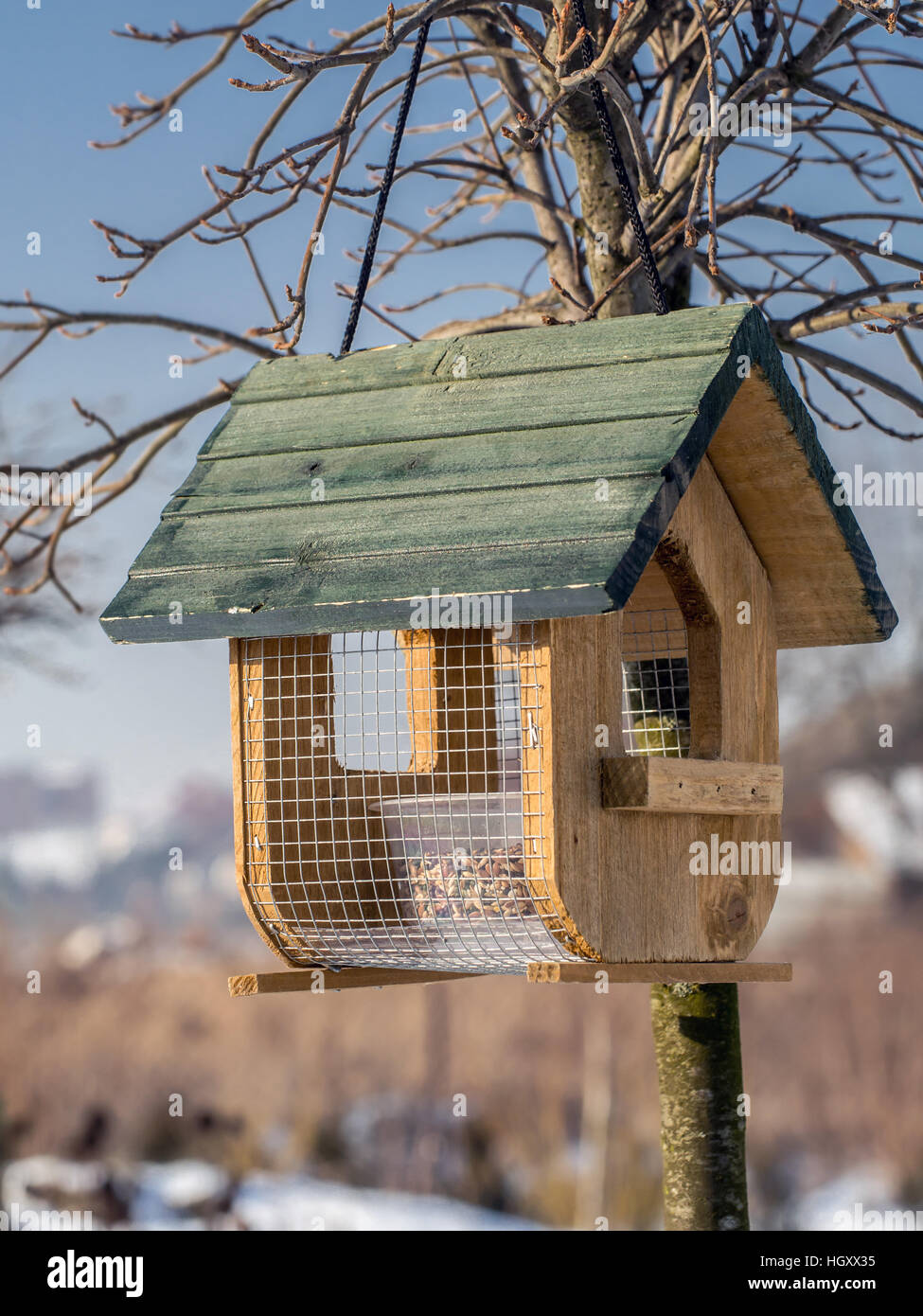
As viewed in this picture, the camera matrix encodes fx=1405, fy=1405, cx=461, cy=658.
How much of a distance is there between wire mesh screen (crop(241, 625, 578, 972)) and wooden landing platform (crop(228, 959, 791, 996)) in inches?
1.4

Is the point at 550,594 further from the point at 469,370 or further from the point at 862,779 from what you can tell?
the point at 862,779

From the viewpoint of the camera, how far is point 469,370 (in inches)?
71.9

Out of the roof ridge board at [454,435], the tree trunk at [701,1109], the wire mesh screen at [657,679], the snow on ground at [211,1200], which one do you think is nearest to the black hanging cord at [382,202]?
the roof ridge board at [454,435]

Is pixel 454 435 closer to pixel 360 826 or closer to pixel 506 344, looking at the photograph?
pixel 506 344

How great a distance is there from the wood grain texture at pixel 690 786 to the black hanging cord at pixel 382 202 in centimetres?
72

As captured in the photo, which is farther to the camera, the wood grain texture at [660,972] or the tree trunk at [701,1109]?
the tree trunk at [701,1109]

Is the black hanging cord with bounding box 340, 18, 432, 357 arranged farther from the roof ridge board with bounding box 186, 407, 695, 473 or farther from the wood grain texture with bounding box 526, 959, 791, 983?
the wood grain texture with bounding box 526, 959, 791, 983

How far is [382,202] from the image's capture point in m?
1.88

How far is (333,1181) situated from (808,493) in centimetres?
521

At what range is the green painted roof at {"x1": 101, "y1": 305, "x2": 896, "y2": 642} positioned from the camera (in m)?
1.53

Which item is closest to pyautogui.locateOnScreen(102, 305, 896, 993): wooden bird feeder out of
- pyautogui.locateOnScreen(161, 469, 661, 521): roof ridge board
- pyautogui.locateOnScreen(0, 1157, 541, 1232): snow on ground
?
pyautogui.locateOnScreen(161, 469, 661, 521): roof ridge board

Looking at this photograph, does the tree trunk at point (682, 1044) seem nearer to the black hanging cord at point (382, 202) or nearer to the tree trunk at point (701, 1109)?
the tree trunk at point (701, 1109)

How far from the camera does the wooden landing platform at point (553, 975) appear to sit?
1.56m
